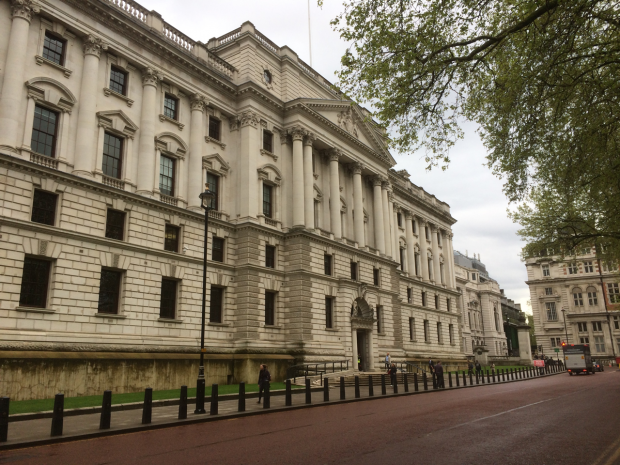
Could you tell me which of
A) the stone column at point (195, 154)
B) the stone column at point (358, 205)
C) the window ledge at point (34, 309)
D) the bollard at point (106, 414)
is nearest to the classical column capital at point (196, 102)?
the stone column at point (195, 154)

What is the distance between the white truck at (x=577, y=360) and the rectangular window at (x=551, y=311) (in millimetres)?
40184

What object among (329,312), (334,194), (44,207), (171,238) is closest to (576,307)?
(334,194)

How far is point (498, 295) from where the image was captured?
103 m

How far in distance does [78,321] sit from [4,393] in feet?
15.5

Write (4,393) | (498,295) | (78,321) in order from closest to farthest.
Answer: (4,393) → (78,321) → (498,295)

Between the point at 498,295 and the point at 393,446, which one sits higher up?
the point at 498,295

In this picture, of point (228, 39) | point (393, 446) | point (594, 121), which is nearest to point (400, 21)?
point (594, 121)

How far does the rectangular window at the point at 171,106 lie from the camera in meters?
30.4

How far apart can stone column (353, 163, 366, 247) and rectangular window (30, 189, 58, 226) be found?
2395cm

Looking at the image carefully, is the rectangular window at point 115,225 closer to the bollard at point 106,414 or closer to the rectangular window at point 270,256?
the rectangular window at point 270,256

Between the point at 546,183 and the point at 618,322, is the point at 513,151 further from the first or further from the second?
the point at 618,322

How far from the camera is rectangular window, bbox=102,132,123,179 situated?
86.0ft

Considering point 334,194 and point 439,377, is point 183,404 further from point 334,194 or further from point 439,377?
point 334,194

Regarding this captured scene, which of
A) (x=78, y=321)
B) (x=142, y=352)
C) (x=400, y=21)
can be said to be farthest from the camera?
(x=142, y=352)
